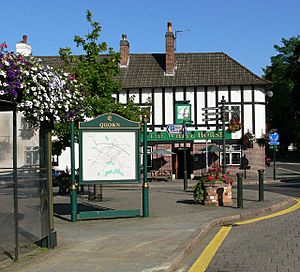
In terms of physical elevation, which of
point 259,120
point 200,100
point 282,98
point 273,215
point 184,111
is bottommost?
point 273,215

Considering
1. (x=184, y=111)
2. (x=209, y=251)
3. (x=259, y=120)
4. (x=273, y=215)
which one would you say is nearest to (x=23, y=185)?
(x=209, y=251)

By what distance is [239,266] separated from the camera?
817 centimetres

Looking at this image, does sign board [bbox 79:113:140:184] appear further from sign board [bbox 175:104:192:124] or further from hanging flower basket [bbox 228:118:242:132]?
hanging flower basket [bbox 228:118:242:132]

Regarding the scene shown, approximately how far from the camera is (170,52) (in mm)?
43125

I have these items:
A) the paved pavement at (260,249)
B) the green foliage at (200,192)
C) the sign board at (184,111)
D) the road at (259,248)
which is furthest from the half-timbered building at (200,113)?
the paved pavement at (260,249)

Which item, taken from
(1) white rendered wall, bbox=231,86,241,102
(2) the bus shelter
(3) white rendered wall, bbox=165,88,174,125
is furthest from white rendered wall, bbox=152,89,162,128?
(2) the bus shelter

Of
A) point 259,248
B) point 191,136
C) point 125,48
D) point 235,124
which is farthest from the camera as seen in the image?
point 125,48

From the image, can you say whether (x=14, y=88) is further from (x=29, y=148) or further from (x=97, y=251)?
(x=97, y=251)

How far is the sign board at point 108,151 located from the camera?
14.1 m

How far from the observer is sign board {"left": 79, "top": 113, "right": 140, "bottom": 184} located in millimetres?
14070

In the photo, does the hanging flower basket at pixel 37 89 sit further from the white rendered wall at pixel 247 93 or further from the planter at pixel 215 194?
the white rendered wall at pixel 247 93

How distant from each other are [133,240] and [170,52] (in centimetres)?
3429

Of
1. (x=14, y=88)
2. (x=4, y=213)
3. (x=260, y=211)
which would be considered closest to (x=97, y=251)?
(x=4, y=213)

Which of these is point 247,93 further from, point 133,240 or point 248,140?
point 133,240
